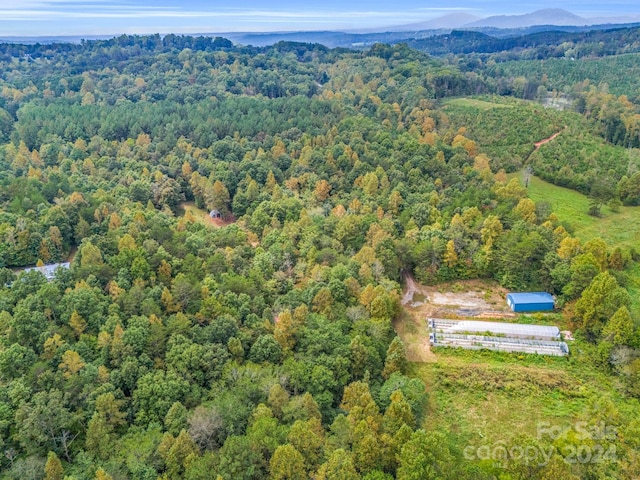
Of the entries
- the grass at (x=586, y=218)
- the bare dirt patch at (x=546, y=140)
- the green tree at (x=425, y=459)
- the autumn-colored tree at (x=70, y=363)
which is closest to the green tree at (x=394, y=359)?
the green tree at (x=425, y=459)

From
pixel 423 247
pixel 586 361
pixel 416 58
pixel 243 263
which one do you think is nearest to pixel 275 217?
pixel 243 263

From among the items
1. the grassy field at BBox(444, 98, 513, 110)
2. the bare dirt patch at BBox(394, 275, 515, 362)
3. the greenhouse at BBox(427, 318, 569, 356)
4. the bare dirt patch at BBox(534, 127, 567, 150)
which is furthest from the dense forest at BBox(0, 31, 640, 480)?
the grassy field at BBox(444, 98, 513, 110)

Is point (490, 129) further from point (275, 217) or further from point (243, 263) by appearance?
point (243, 263)

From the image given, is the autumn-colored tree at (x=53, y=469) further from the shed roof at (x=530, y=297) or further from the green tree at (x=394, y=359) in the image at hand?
the shed roof at (x=530, y=297)

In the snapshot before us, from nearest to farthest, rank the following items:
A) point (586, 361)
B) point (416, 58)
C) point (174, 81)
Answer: point (586, 361) < point (174, 81) < point (416, 58)

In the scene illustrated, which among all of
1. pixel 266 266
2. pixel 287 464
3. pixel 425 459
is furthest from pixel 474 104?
pixel 287 464

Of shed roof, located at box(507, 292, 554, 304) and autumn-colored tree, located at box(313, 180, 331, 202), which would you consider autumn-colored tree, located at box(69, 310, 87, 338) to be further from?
shed roof, located at box(507, 292, 554, 304)

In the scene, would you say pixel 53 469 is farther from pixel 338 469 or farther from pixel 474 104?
pixel 474 104
